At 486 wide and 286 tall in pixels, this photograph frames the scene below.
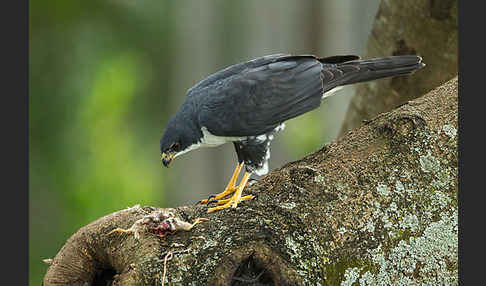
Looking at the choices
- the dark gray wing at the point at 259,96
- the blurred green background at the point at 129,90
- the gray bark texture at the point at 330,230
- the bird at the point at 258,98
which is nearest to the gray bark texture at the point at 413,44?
the bird at the point at 258,98

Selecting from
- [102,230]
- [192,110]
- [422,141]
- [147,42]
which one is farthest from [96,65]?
[422,141]

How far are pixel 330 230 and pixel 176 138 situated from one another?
5.01 ft

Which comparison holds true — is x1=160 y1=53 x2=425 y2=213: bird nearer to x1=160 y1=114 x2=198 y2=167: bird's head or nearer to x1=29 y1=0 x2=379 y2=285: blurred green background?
x1=160 y1=114 x2=198 y2=167: bird's head

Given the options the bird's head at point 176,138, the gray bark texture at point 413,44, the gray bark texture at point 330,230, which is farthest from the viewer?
the gray bark texture at point 413,44

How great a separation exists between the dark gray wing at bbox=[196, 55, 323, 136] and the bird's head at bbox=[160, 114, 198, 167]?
0.45 feet

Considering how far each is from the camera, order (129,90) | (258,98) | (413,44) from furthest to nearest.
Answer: (129,90), (413,44), (258,98)

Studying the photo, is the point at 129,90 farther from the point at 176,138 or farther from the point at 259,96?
the point at 259,96

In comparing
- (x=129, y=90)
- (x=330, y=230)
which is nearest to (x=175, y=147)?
(x=330, y=230)

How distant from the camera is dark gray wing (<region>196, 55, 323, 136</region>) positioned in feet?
11.0

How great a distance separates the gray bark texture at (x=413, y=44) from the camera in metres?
3.80

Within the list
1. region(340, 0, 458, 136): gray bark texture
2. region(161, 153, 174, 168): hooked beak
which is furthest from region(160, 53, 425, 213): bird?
region(340, 0, 458, 136): gray bark texture

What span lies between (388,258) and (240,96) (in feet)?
4.96

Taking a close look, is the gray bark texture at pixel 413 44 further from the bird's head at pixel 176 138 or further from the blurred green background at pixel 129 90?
the blurred green background at pixel 129 90

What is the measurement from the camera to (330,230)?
7.41ft
